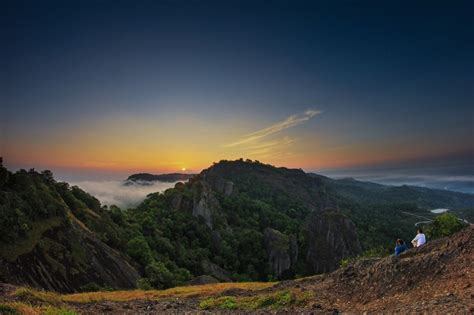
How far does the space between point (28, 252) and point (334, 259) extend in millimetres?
94536

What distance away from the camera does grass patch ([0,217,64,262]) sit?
35.3 metres

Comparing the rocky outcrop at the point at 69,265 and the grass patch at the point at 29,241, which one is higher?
the grass patch at the point at 29,241

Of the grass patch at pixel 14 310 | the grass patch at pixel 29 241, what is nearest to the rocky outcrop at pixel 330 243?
the grass patch at pixel 29 241

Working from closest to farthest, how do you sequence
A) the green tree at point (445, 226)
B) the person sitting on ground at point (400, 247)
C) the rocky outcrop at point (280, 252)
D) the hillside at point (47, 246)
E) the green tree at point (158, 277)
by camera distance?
the person sitting on ground at point (400, 247)
the hillside at point (47, 246)
the green tree at point (158, 277)
the green tree at point (445, 226)
the rocky outcrop at point (280, 252)

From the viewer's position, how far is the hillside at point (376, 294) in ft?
43.4

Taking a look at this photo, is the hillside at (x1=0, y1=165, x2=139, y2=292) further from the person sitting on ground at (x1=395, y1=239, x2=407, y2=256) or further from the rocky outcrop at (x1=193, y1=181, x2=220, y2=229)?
the rocky outcrop at (x1=193, y1=181, x2=220, y2=229)

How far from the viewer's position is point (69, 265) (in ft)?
→ 137

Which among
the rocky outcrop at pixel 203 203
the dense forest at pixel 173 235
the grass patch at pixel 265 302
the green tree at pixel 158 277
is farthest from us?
the rocky outcrop at pixel 203 203

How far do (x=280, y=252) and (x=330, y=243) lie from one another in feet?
60.4

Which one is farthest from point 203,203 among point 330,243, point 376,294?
point 376,294

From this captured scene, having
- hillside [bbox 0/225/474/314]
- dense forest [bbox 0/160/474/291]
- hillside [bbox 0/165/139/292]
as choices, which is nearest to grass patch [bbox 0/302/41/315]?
hillside [bbox 0/225/474/314]

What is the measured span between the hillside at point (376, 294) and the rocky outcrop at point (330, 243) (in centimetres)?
9256

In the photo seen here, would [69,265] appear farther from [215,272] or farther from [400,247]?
[215,272]

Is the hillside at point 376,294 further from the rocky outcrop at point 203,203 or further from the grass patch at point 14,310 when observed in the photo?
the rocky outcrop at point 203,203
